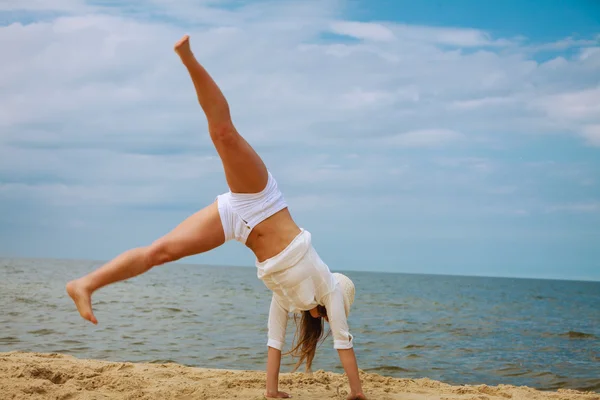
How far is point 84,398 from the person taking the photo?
15.1 feet

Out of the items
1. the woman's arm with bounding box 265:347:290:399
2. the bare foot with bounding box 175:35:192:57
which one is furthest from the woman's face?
the bare foot with bounding box 175:35:192:57

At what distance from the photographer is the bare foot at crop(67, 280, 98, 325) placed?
12.7ft

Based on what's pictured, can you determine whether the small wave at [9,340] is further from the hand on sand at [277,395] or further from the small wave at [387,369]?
the hand on sand at [277,395]

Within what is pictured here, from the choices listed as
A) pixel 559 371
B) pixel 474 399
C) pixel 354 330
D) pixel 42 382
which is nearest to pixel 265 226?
pixel 42 382

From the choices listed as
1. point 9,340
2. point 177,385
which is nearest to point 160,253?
point 177,385

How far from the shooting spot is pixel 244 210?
13.8ft

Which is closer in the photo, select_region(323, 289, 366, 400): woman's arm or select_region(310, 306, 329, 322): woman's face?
select_region(323, 289, 366, 400): woman's arm

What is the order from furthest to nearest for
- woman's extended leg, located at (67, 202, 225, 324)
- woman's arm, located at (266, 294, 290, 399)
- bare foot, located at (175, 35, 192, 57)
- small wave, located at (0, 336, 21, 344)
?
small wave, located at (0, 336, 21, 344)
woman's arm, located at (266, 294, 290, 399)
woman's extended leg, located at (67, 202, 225, 324)
bare foot, located at (175, 35, 192, 57)

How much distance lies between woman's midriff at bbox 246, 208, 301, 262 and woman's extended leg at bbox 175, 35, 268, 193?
1.04 feet

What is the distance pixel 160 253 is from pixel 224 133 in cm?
90

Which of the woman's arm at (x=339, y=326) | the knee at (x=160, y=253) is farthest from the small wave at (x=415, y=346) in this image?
the knee at (x=160, y=253)

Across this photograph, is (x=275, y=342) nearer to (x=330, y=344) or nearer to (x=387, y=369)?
(x=387, y=369)

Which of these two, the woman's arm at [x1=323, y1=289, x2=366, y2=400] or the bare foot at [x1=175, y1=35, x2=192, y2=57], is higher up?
the bare foot at [x1=175, y1=35, x2=192, y2=57]

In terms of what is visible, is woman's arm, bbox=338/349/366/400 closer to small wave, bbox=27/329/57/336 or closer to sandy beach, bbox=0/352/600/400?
sandy beach, bbox=0/352/600/400
